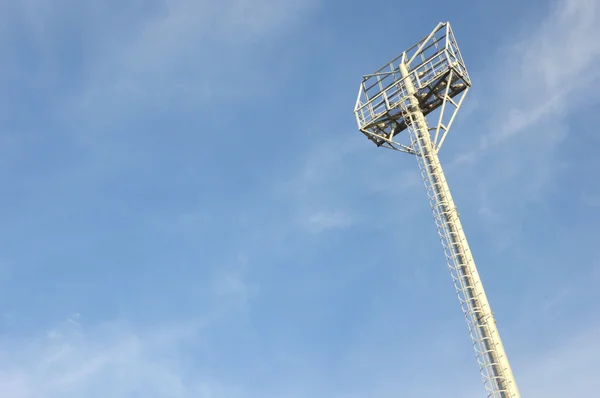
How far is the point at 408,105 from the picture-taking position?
140ft

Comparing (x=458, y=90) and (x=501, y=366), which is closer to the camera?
(x=501, y=366)

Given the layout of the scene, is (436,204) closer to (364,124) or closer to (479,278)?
(479,278)

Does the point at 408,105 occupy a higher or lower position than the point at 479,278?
higher

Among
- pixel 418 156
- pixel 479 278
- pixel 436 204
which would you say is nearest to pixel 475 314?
pixel 479 278

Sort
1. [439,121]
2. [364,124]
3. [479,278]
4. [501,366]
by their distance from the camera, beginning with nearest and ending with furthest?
1. [501,366]
2. [479,278]
3. [439,121]
4. [364,124]

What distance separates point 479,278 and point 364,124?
1538 centimetres

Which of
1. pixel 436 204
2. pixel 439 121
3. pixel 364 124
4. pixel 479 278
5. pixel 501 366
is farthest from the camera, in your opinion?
pixel 364 124

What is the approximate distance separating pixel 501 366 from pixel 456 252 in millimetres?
7421

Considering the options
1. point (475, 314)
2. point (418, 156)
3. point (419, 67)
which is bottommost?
point (475, 314)

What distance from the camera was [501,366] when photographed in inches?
1265

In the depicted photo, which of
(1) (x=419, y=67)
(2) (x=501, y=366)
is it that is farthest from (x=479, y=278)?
(1) (x=419, y=67)

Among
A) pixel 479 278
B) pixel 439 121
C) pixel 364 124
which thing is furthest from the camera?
pixel 364 124

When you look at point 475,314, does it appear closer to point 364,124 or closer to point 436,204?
point 436,204

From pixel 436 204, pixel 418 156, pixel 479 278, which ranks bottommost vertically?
pixel 479 278
